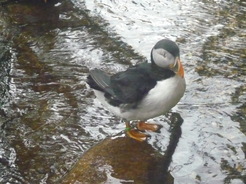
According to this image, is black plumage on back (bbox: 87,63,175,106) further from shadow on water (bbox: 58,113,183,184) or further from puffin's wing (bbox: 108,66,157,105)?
shadow on water (bbox: 58,113,183,184)

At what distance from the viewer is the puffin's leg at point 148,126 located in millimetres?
4676

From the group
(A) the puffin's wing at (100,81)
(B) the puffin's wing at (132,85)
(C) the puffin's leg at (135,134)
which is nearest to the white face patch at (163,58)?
(B) the puffin's wing at (132,85)

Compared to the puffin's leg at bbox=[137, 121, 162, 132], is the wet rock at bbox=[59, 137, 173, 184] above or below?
below

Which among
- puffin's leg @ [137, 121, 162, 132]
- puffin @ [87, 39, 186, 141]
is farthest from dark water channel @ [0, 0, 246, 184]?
puffin @ [87, 39, 186, 141]

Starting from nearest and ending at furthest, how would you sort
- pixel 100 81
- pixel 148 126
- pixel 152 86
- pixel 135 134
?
pixel 152 86
pixel 100 81
pixel 135 134
pixel 148 126

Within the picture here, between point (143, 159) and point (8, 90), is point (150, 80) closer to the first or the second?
point (143, 159)

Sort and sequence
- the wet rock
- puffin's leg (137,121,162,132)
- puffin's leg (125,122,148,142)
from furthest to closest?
puffin's leg (137,121,162,132)
puffin's leg (125,122,148,142)
the wet rock

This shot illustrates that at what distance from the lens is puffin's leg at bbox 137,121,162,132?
4.68 m

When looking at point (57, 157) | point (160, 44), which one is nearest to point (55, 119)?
point (57, 157)

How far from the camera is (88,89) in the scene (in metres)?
5.49

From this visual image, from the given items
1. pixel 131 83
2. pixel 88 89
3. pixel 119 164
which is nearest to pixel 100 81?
pixel 131 83

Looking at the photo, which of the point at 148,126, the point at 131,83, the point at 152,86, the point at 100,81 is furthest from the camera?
the point at 148,126

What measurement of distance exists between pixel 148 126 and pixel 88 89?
3.49ft

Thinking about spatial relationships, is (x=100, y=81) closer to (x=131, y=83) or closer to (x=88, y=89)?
(x=131, y=83)
